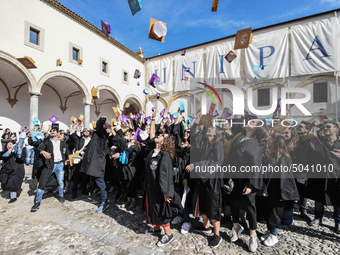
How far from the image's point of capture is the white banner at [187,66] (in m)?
18.9

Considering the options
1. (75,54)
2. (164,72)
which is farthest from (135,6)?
(164,72)

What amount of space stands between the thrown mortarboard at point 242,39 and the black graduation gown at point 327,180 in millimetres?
10530

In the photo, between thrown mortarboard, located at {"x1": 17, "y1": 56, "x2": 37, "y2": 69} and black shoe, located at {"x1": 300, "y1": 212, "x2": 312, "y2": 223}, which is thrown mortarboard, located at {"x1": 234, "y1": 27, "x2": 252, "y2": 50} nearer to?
black shoe, located at {"x1": 300, "y1": 212, "x2": 312, "y2": 223}

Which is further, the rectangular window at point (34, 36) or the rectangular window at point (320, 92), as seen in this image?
the rectangular window at point (320, 92)

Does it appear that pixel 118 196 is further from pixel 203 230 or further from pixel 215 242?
pixel 215 242

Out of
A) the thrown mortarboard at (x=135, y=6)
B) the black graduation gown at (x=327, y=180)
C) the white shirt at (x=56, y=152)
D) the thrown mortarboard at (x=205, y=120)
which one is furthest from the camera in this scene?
the white shirt at (x=56, y=152)

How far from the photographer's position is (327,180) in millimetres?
3152

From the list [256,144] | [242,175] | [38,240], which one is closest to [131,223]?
[38,240]

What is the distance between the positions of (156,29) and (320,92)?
15794 millimetres

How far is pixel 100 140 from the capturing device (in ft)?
13.9

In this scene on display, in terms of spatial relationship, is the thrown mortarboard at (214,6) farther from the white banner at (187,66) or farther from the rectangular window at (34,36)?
the white banner at (187,66)

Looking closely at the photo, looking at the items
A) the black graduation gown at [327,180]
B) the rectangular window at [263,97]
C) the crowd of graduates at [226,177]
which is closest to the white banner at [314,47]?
the rectangular window at [263,97]

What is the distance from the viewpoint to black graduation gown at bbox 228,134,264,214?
2527mm

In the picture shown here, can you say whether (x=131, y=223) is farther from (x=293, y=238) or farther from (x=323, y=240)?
(x=323, y=240)
